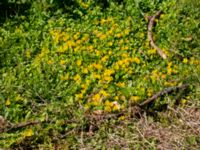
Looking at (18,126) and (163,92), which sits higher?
(163,92)

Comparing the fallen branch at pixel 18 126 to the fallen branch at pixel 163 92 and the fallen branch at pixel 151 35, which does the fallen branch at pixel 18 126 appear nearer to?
the fallen branch at pixel 163 92

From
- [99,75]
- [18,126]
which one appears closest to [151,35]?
[99,75]

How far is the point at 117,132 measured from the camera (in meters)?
3.78

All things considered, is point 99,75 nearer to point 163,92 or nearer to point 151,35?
point 163,92

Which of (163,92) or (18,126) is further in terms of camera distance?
(163,92)

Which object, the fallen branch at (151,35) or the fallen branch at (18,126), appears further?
the fallen branch at (151,35)

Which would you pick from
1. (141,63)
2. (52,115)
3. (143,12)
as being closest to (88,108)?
(52,115)

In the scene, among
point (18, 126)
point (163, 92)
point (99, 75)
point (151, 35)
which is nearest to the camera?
point (18, 126)

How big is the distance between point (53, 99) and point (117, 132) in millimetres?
642

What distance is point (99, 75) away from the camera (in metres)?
4.20

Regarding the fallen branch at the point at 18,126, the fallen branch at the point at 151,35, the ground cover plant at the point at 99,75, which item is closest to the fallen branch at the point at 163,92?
the ground cover plant at the point at 99,75

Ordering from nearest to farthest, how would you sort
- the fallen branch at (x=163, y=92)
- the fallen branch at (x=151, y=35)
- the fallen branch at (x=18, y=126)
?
the fallen branch at (x=18, y=126) → the fallen branch at (x=163, y=92) → the fallen branch at (x=151, y=35)

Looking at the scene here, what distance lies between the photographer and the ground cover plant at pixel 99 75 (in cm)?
374

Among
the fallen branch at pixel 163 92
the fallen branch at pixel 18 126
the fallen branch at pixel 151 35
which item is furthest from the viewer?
the fallen branch at pixel 151 35
